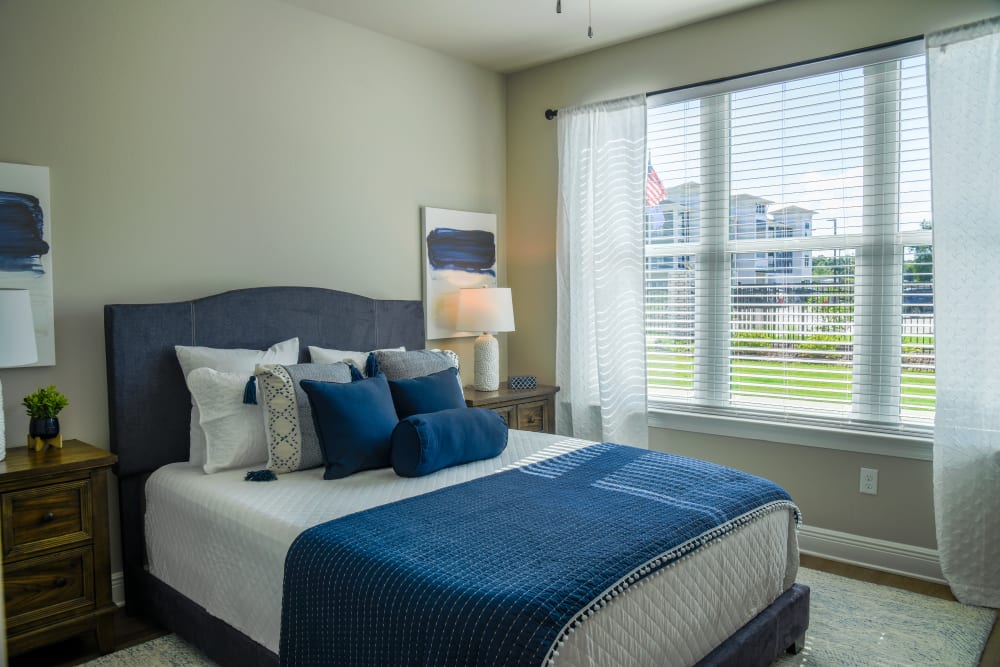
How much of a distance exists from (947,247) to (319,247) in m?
2.85

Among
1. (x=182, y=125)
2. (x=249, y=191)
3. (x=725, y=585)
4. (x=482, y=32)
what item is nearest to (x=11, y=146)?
(x=182, y=125)

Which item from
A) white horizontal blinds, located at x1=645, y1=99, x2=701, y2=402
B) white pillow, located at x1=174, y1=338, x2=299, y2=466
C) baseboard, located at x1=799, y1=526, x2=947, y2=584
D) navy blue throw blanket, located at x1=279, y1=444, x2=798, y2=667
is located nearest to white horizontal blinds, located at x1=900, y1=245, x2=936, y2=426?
baseboard, located at x1=799, y1=526, x2=947, y2=584

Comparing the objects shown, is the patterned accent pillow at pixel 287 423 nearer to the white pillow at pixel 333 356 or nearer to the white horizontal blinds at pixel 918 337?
the white pillow at pixel 333 356

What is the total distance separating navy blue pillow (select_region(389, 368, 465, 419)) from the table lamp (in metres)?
0.94

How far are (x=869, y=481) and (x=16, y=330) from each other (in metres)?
3.52

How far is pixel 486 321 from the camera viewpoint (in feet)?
13.1

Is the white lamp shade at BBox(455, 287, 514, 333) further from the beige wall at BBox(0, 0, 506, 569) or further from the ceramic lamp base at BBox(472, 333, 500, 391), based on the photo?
the beige wall at BBox(0, 0, 506, 569)

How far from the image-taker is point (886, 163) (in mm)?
3232

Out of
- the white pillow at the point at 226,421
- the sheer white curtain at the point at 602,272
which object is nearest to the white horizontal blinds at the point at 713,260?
the sheer white curtain at the point at 602,272

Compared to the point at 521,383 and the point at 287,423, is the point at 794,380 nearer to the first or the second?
the point at 521,383

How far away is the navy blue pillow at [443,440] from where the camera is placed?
100 inches

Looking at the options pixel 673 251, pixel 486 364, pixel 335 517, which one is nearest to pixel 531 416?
pixel 486 364

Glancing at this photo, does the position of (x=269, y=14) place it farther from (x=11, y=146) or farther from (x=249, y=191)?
(x=11, y=146)

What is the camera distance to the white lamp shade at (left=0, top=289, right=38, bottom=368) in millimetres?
2262
